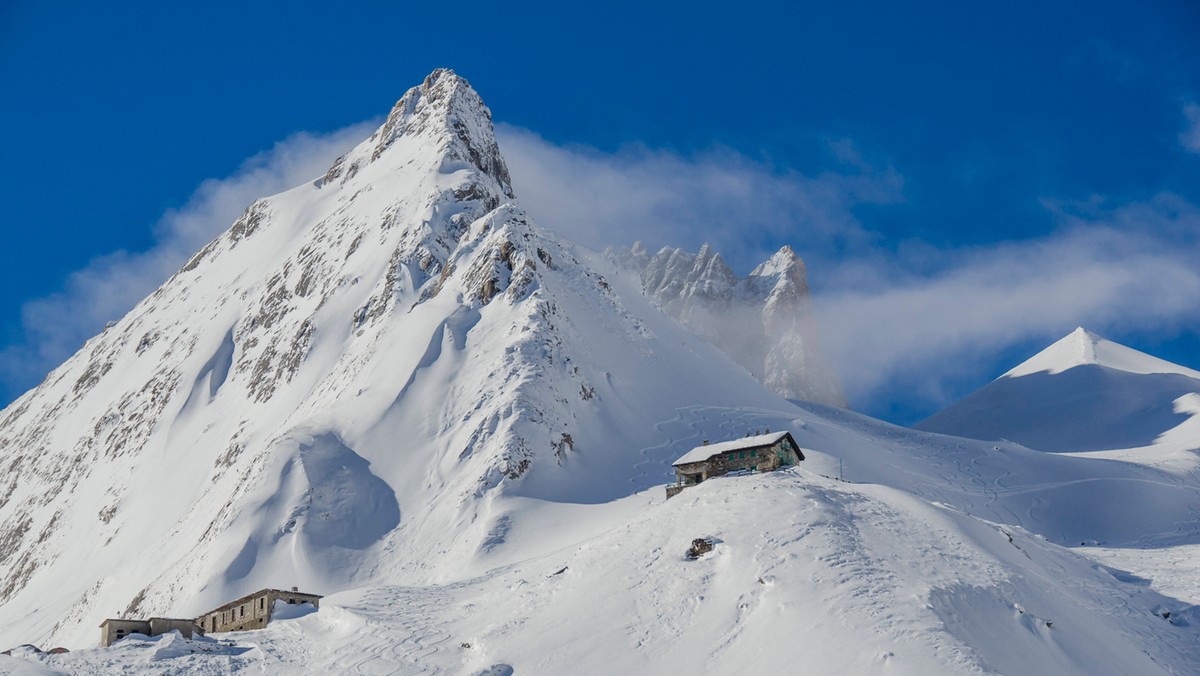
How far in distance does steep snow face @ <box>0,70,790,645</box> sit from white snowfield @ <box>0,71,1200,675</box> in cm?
43

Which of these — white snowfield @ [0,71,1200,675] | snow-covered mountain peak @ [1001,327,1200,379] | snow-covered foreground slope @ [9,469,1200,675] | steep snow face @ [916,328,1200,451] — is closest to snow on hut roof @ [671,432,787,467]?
white snowfield @ [0,71,1200,675]

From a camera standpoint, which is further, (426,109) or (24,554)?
(426,109)

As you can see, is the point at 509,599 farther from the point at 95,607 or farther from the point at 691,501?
the point at 95,607

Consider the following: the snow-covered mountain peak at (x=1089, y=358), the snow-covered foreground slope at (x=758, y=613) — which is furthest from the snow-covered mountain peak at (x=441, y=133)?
the snow-covered foreground slope at (x=758, y=613)

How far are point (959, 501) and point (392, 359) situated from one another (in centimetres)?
5370

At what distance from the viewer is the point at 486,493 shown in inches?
3639

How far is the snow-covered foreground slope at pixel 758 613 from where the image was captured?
50250 mm

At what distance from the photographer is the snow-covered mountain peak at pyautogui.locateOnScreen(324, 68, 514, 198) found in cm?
16175

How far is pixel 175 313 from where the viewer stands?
182 meters

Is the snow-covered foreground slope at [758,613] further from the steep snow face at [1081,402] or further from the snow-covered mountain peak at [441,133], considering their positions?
the snow-covered mountain peak at [441,133]

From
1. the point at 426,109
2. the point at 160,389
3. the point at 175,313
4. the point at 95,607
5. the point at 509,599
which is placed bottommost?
the point at 509,599

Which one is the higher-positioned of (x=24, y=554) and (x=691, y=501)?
(x=24, y=554)

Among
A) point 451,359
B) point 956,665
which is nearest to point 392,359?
point 451,359

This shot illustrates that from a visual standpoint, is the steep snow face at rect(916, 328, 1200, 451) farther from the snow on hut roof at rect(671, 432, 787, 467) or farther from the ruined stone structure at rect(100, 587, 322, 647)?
the ruined stone structure at rect(100, 587, 322, 647)
